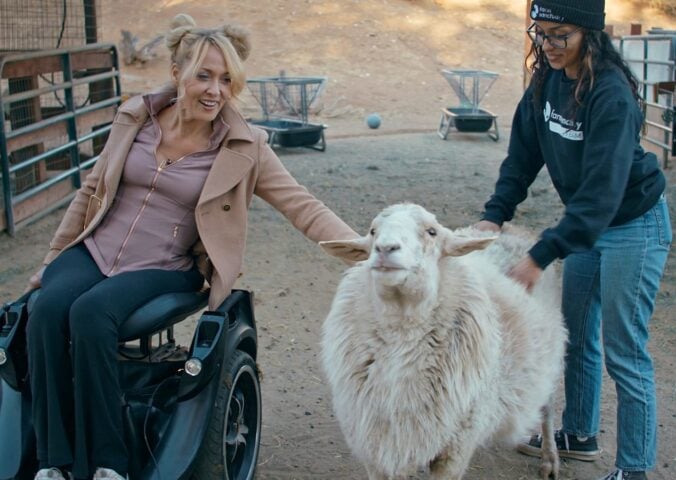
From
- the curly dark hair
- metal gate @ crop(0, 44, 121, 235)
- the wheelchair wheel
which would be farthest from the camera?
metal gate @ crop(0, 44, 121, 235)

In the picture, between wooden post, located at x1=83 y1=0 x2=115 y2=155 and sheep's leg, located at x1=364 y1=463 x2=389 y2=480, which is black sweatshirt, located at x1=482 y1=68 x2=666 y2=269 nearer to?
sheep's leg, located at x1=364 y1=463 x2=389 y2=480

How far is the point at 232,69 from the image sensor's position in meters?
3.23

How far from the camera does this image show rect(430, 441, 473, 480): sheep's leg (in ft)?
9.96

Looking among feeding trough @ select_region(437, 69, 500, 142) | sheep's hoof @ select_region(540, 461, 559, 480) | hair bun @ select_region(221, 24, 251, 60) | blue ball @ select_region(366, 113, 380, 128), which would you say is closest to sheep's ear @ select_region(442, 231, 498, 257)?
hair bun @ select_region(221, 24, 251, 60)

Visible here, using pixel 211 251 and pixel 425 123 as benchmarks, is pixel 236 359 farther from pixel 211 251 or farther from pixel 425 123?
pixel 425 123

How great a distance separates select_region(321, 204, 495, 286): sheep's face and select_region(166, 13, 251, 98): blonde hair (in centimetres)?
77

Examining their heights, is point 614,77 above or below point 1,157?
above

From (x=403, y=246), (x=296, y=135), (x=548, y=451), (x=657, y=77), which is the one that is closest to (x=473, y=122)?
(x=296, y=135)

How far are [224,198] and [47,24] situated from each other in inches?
258

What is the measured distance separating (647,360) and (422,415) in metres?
1.04

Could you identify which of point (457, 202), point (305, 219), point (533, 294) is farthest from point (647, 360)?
point (457, 202)

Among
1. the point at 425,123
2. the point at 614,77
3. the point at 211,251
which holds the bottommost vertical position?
the point at 425,123

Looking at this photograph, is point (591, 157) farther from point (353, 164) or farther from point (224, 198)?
point (353, 164)

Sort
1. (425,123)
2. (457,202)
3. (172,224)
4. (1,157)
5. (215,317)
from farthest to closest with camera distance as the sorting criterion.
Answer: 1. (425,123)
2. (457,202)
3. (1,157)
4. (172,224)
5. (215,317)
